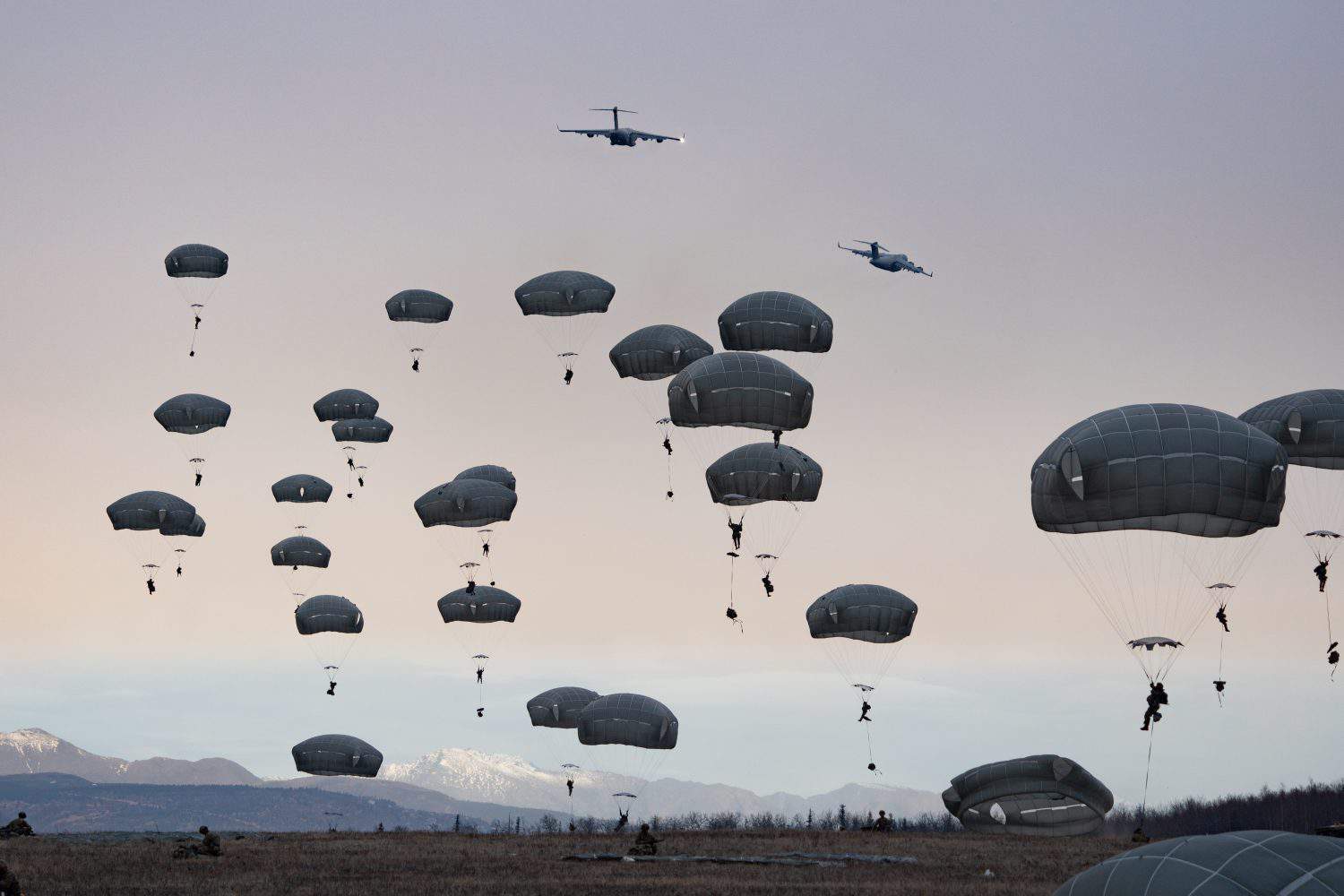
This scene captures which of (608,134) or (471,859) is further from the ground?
(608,134)

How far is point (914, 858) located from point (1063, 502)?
16.1 meters

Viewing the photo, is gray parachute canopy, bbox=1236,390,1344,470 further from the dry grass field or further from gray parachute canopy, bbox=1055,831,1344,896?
gray parachute canopy, bbox=1055,831,1344,896

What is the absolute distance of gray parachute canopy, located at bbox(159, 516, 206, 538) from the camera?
7250cm

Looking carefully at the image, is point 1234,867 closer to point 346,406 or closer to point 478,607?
point 478,607

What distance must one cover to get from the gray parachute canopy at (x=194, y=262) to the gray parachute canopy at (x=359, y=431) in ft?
36.0

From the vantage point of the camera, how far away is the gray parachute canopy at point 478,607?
245 ft

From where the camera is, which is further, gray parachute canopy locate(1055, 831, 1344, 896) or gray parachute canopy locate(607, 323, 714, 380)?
gray parachute canopy locate(607, 323, 714, 380)

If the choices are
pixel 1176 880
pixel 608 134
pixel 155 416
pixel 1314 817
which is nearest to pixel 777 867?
pixel 1176 880

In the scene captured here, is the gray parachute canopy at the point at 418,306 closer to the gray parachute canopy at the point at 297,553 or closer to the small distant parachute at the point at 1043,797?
the gray parachute canopy at the point at 297,553

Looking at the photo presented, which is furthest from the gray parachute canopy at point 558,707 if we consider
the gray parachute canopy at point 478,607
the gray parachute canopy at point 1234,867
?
the gray parachute canopy at point 1234,867

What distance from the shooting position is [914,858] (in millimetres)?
47250

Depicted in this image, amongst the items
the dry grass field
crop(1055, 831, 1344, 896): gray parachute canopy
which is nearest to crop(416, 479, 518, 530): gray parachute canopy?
the dry grass field

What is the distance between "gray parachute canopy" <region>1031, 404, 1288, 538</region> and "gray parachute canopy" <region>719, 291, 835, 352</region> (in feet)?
64.7

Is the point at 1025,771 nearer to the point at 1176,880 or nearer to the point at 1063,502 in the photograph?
the point at 1063,502
